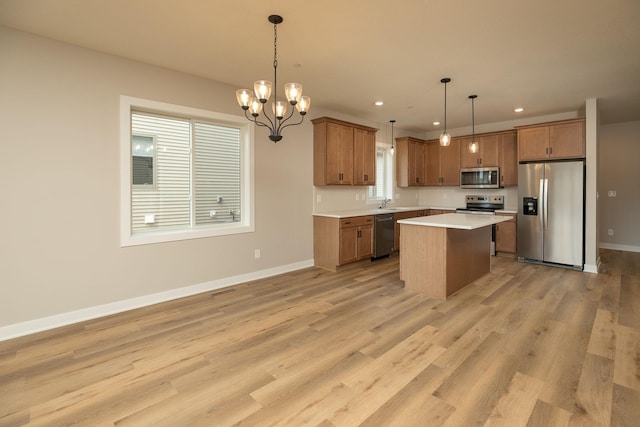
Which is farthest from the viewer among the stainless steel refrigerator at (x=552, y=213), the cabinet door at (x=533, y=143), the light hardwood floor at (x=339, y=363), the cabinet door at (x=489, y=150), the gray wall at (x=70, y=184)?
the cabinet door at (x=489, y=150)

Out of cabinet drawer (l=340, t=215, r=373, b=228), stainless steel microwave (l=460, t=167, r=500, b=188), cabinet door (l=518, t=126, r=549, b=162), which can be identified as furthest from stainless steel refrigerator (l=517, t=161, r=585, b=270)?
cabinet drawer (l=340, t=215, r=373, b=228)

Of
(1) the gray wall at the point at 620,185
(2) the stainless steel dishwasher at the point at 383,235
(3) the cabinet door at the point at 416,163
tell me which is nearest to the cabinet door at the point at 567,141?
(1) the gray wall at the point at 620,185

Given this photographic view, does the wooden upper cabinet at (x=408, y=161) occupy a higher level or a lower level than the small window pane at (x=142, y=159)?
higher

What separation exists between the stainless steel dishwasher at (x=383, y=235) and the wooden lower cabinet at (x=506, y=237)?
6.57 feet

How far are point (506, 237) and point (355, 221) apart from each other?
2.96 meters

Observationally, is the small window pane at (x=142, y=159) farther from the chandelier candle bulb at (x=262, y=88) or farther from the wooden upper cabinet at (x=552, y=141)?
the wooden upper cabinet at (x=552, y=141)

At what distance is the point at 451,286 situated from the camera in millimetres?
3816

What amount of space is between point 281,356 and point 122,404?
106cm

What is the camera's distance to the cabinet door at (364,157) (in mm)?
5621

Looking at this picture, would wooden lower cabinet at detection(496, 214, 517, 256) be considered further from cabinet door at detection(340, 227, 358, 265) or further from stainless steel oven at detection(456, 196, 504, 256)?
cabinet door at detection(340, 227, 358, 265)

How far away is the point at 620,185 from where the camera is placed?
6445mm

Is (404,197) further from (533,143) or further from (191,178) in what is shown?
(191,178)

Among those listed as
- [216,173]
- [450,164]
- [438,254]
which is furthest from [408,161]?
[216,173]

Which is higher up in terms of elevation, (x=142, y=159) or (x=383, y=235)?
(x=142, y=159)
